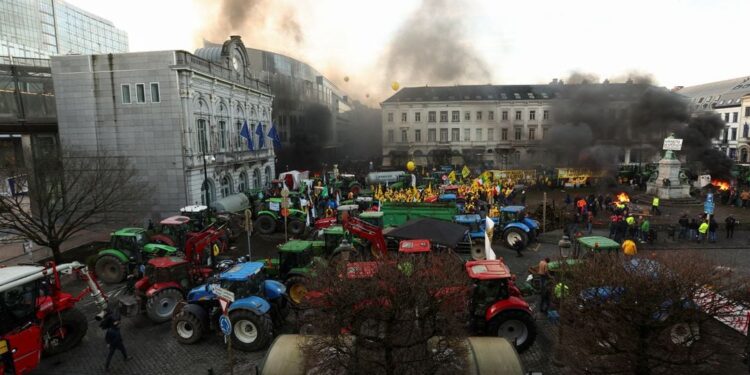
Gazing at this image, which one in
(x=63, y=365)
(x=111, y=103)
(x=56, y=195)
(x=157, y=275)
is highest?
(x=111, y=103)

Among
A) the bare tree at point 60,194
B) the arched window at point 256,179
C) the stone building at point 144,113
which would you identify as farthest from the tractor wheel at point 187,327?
the arched window at point 256,179

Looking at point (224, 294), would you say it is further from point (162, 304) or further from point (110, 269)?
point (110, 269)

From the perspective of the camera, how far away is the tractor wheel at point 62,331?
10.5 meters

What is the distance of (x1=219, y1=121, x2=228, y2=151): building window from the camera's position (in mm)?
32656

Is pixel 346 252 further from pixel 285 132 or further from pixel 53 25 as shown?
pixel 53 25

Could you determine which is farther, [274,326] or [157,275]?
[157,275]

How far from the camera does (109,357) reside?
998cm

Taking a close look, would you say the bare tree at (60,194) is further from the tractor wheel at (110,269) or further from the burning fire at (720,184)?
the burning fire at (720,184)

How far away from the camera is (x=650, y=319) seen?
22.9 ft

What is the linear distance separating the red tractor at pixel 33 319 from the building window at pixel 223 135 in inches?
873

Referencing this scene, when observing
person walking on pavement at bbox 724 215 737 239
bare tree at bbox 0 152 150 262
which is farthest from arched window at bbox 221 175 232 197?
person walking on pavement at bbox 724 215 737 239

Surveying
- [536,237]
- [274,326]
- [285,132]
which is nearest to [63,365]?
[274,326]

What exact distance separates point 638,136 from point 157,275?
38.9 metres

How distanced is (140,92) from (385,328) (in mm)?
26936
